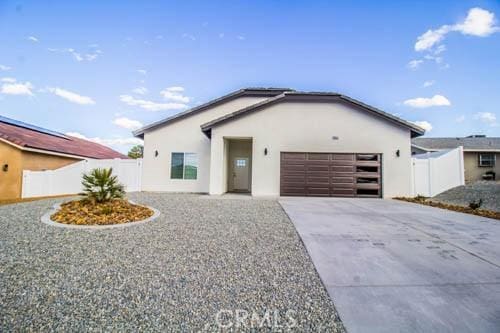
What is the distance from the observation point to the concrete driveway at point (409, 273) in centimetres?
205

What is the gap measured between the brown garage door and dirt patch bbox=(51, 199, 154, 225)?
258 inches

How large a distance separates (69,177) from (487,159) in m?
29.6

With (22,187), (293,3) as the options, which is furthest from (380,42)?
(22,187)

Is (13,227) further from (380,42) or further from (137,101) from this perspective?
(137,101)

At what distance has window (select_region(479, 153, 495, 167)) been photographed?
57.9 ft

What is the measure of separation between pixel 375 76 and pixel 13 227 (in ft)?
53.5

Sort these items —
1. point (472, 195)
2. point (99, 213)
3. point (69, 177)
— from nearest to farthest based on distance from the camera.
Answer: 1. point (99, 213)
2. point (472, 195)
3. point (69, 177)

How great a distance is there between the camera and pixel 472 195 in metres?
10.1

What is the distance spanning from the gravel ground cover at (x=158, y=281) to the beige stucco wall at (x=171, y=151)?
25.4 ft

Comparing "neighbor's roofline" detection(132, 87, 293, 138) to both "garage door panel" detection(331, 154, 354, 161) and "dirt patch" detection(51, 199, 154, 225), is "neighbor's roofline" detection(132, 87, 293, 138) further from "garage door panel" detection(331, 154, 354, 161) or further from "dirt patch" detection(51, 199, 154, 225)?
"dirt patch" detection(51, 199, 154, 225)

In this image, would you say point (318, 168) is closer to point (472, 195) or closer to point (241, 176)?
point (241, 176)

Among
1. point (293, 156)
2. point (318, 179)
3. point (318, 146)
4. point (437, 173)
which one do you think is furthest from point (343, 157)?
point (437, 173)

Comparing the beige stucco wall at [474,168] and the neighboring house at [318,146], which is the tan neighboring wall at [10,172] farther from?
the beige stucco wall at [474,168]

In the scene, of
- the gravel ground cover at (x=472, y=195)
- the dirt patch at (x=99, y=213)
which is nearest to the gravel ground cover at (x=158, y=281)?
the dirt patch at (x=99, y=213)
